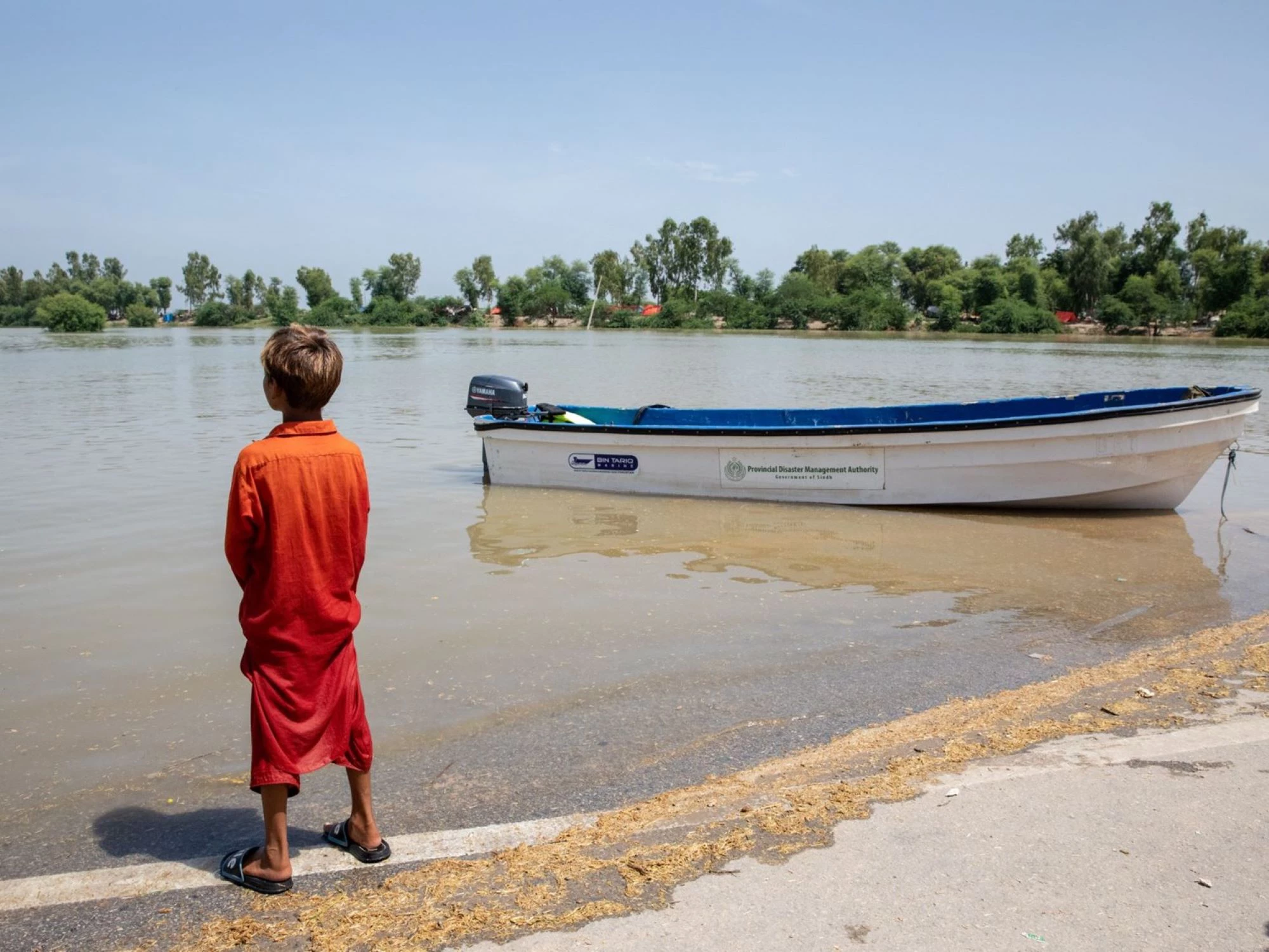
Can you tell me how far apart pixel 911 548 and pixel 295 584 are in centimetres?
715

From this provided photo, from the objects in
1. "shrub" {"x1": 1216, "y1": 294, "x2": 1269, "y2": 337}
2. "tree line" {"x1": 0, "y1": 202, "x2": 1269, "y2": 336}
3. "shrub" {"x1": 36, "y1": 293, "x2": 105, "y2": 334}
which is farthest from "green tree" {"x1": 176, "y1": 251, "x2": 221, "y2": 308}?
"shrub" {"x1": 1216, "y1": 294, "x2": 1269, "y2": 337}

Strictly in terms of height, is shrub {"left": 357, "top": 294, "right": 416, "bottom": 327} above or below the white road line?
above

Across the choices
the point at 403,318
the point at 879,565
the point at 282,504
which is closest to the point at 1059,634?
the point at 879,565

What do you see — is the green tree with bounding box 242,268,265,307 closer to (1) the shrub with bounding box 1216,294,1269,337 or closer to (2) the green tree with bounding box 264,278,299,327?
(2) the green tree with bounding box 264,278,299,327

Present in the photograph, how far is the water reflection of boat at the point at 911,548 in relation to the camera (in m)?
7.17

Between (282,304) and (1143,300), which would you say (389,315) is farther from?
(1143,300)

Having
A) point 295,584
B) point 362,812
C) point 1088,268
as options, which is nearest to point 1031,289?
point 1088,268

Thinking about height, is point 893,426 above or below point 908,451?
above

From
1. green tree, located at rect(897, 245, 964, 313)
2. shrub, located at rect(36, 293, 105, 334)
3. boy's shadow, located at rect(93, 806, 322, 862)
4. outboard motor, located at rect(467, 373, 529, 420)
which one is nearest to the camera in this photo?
boy's shadow, located at rect(93, 806, 322, 862)

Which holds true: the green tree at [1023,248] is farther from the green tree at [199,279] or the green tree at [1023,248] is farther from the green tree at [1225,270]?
the green tree at [199,279]

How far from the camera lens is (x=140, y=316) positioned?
Result: 124000 mm

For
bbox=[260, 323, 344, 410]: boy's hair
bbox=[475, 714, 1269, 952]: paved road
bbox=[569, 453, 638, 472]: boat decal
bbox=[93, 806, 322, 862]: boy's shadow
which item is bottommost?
bbox=[93, 806, 322, 862]: boy's shadow

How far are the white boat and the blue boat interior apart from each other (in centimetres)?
2

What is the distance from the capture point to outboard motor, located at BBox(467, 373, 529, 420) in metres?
12.5
